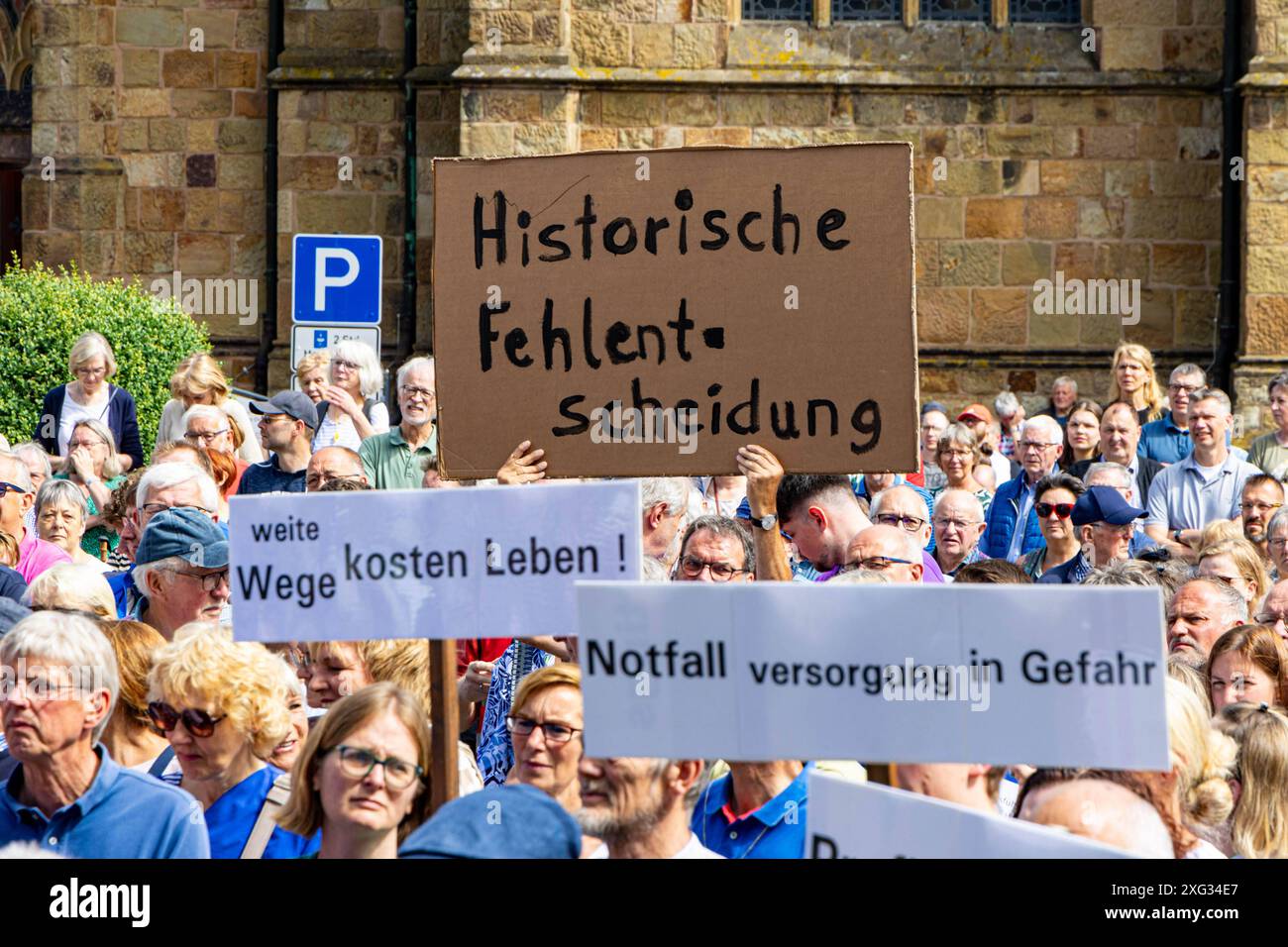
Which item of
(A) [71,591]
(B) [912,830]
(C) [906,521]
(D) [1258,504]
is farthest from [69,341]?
(B) [912,830]

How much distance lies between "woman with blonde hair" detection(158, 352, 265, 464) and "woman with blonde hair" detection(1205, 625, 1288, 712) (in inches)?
199

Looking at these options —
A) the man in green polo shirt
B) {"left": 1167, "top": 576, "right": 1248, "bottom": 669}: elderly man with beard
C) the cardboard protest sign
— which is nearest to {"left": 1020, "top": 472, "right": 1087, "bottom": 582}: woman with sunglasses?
{"left": 1167, "top": 576, "right": 1248, "bottom": 669}: elderly man with beard

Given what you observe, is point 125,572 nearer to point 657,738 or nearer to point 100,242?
point 657,738

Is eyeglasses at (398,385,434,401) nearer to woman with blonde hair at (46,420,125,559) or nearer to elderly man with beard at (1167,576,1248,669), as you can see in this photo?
woman with blonde hair at (46,420,125,559)

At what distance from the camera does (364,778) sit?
11.9 ft

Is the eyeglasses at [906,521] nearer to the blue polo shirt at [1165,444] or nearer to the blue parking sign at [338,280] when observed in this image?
the blue polo shirt at [1165,444]

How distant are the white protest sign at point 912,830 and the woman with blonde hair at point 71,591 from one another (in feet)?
8.76

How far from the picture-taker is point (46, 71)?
52.6 feet

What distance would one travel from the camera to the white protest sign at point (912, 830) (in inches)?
101

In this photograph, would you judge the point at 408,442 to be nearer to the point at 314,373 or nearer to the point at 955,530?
the point at 314,373

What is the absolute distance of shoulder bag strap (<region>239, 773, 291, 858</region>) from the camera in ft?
12.9

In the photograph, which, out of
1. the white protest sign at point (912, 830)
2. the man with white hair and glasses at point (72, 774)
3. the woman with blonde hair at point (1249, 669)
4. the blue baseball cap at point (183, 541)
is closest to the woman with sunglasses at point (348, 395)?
the blue baseball cap at point (183, 541)

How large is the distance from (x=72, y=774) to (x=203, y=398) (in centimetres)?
550
